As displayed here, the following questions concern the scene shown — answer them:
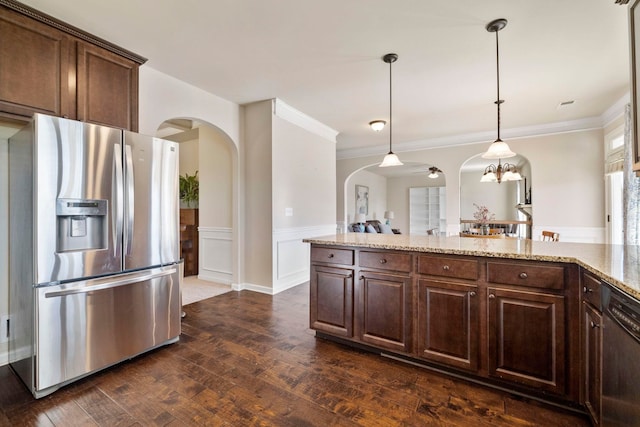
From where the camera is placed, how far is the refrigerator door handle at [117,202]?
7.06ft

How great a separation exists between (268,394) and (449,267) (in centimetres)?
148

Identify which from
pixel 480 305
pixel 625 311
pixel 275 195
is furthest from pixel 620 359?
pixel 275 195

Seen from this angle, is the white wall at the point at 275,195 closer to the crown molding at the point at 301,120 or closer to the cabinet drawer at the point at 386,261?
the crown molding at the point at 301,120

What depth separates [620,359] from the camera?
1.18 m

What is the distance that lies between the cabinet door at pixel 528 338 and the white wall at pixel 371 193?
6847 mm

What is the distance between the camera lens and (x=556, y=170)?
5.20 m

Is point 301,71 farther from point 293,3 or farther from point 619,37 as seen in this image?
point 619,37

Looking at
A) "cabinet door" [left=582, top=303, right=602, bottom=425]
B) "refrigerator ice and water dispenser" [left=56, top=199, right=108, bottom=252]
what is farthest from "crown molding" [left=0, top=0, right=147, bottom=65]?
"cabinet door" [left=582, top=303, right=602, bottom=425]

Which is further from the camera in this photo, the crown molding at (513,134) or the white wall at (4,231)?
the crown molding at (513,134)

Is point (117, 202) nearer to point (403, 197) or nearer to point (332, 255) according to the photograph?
point (332, 255)

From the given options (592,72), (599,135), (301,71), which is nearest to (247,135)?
(301,71)

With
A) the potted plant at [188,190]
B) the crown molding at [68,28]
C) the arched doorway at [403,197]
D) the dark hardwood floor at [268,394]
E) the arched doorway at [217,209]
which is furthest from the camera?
the arched doorway at [403,197]

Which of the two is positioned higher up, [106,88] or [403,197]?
[106,88]

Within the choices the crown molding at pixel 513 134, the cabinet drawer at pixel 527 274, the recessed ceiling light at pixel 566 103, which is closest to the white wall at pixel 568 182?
the crown molding at pixel 513 134
